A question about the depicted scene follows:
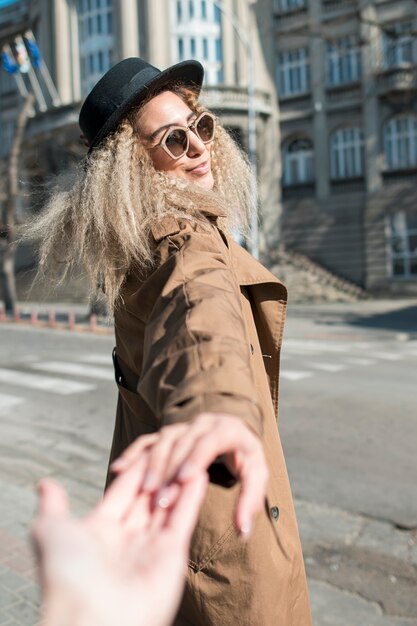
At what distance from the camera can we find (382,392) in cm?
807

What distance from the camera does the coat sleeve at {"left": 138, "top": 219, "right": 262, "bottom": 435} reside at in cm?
95

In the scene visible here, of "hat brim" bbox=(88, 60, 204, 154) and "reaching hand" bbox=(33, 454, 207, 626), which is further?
"hat brim" bbox=(88, 60, 204, 154)

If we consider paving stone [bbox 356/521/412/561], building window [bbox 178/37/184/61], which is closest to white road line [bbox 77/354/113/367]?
paving stone [bbox 356/521/412/561]

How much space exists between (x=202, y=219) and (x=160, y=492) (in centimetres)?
84

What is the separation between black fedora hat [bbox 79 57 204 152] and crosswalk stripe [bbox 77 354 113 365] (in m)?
9.71

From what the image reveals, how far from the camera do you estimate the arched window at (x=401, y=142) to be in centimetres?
2714

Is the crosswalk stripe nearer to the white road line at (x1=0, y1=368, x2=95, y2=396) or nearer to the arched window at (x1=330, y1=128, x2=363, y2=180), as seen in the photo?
the white road line at (x1=0, y1=368, x2=95, y2=396)

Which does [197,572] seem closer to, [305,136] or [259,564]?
[259,564]

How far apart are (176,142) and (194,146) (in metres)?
0.07

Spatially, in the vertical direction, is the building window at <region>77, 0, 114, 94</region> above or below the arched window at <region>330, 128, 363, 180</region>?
above

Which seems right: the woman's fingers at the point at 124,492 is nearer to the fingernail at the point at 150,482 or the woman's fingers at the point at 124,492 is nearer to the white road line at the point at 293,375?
the fingernail at the point at 150,482

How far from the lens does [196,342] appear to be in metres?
1.05

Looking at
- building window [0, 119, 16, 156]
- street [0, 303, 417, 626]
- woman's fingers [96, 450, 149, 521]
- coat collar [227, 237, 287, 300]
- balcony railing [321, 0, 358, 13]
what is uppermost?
balcony railing [321, 0, 358, 13]

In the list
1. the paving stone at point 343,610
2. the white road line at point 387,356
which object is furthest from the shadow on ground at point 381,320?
the paving stone at point 343,610
